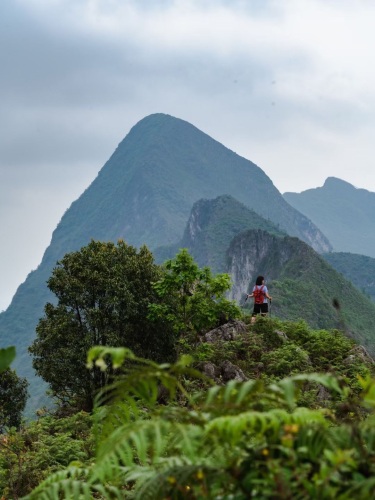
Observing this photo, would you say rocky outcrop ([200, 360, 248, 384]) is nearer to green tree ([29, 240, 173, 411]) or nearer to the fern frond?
green tree ([29, 240, 173, 411])

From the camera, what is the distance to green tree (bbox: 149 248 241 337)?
Result: 59.4 feet

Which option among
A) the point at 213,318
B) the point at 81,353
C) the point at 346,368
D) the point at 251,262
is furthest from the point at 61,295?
the point at 251,262

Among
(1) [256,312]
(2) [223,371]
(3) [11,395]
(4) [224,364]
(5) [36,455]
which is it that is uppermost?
(1) [256,312]

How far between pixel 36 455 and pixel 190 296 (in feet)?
31.4

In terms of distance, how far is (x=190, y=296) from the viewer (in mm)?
19234

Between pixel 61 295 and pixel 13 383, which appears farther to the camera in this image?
pixel 13 383

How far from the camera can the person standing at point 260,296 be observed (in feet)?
62.5

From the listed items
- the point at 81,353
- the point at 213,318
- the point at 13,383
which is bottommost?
the point at 13,383

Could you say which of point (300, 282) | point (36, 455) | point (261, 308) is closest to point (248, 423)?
point (36, 455)

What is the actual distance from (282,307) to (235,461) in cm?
10113

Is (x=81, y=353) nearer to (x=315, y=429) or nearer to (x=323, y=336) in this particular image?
(x=323, y=336)

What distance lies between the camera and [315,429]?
6.52ft

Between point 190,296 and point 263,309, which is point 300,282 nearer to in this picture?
point 263,309

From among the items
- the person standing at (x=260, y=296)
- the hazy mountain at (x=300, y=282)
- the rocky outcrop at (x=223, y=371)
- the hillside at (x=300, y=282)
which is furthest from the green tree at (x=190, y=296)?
the hillside at (x=300, y=282)
